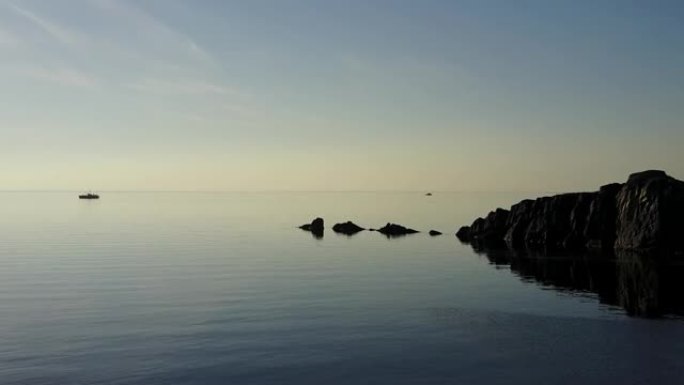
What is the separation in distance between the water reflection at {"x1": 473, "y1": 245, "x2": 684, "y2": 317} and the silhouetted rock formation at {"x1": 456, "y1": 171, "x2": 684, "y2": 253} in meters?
4.67

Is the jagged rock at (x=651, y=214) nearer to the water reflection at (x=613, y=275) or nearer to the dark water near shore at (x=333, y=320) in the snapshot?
the water reflection at (x=613, y=275)

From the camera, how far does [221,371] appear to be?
29.7m

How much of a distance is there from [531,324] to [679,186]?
57.4 m

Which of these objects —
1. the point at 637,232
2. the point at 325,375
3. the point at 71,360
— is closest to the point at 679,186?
the point at 637,232

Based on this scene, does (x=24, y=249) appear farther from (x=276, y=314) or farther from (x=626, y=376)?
(x=626, y=376)

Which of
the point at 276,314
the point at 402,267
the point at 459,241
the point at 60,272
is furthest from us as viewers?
the point at 459,241

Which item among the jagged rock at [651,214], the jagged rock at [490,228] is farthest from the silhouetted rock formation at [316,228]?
the jagged rock at [651,214]

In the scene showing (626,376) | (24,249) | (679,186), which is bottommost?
(626,376)

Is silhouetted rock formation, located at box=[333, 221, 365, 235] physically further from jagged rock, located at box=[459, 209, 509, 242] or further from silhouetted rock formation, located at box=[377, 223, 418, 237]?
jagged rock, located at box=[459, 209, 509, 242]

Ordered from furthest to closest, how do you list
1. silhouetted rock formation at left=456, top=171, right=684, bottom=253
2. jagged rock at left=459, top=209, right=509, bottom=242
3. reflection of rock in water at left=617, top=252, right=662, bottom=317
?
jagged rock at left=459, top=209, right=509, bottom=242, silhouetted rock formation at left=456, top=171, right=684, bottom=253, reflection of rock in water at left=617, top=252, right=662, bottom=317

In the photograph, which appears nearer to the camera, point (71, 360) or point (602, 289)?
point (71, 360)

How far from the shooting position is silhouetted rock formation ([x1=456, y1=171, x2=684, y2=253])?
8512 cm

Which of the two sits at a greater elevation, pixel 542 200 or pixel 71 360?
pixel 542 200

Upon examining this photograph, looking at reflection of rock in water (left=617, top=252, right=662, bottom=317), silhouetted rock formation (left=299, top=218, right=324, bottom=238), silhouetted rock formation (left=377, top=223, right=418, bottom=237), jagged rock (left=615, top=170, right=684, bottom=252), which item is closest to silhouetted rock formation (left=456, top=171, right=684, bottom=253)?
jagged rock (left=615, top=170, right=684, bottom=252)
